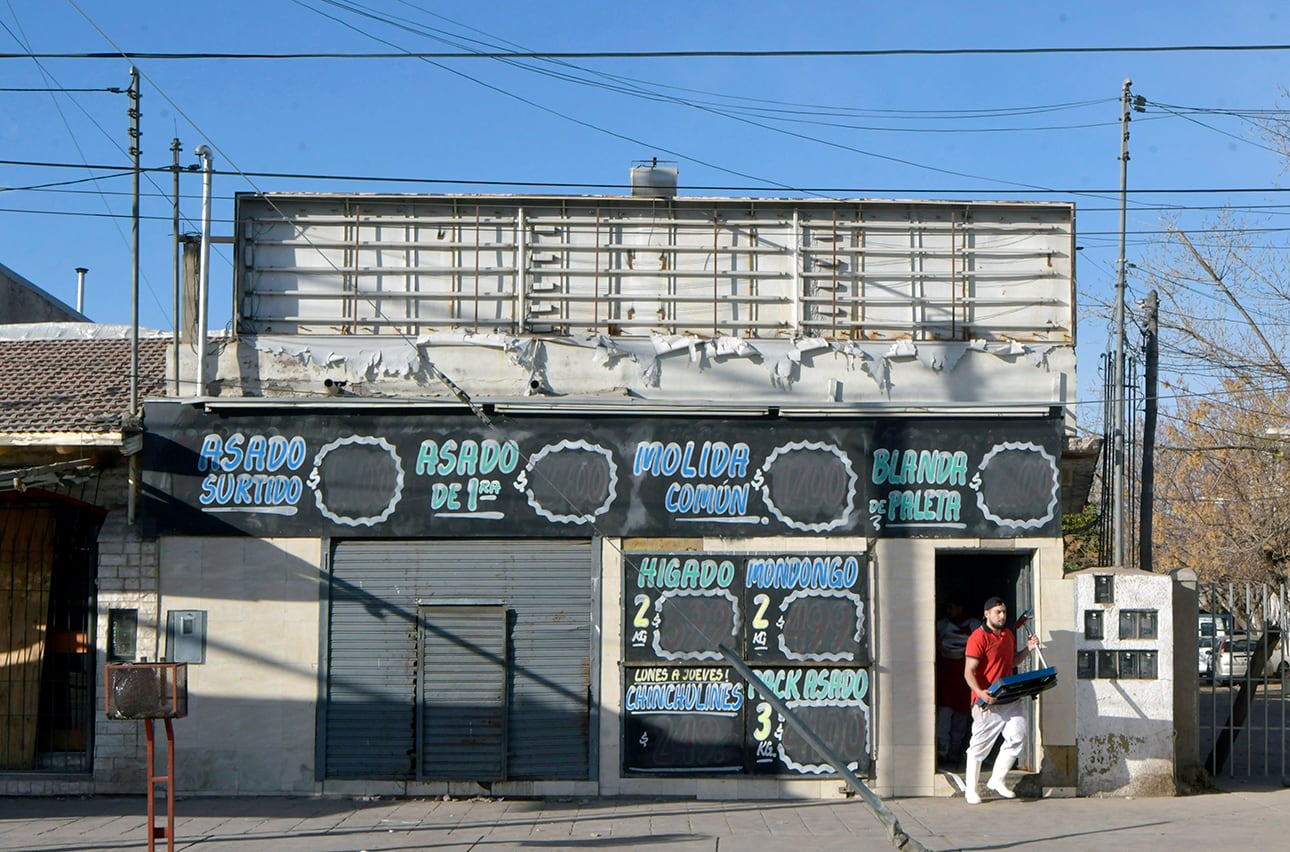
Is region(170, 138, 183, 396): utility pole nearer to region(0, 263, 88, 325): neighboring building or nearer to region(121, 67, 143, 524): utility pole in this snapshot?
region(121, 67, 143, 524): utility pole

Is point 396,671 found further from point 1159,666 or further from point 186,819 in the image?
point 1159,666

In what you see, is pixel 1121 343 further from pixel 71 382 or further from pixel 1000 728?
pixel 71 382

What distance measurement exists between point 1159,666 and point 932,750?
7.32ft

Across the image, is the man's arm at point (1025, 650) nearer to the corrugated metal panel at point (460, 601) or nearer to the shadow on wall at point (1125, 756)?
the shadow on wall at point (1125, 756)

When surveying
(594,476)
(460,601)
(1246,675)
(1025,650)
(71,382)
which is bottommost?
(1246,675)

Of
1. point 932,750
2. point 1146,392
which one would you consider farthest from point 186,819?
point 1146,392

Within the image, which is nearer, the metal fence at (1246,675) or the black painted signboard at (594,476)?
the black painted signboard at (594,476)

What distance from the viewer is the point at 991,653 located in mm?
11773

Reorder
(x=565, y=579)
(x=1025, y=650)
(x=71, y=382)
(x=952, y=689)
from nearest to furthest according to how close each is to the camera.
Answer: (x=1025, y=650) < (x=565, y=579) < (x=952, y=689) < (x=71, y=382)

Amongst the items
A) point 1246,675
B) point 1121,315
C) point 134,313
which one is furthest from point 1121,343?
point 134,313

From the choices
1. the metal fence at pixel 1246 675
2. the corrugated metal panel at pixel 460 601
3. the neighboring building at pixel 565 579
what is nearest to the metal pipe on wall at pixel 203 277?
the neighboring building at pixel 565 579

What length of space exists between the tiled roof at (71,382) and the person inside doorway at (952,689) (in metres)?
8.40

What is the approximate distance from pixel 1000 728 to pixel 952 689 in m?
1.98

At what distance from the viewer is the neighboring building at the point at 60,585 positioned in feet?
41.0
